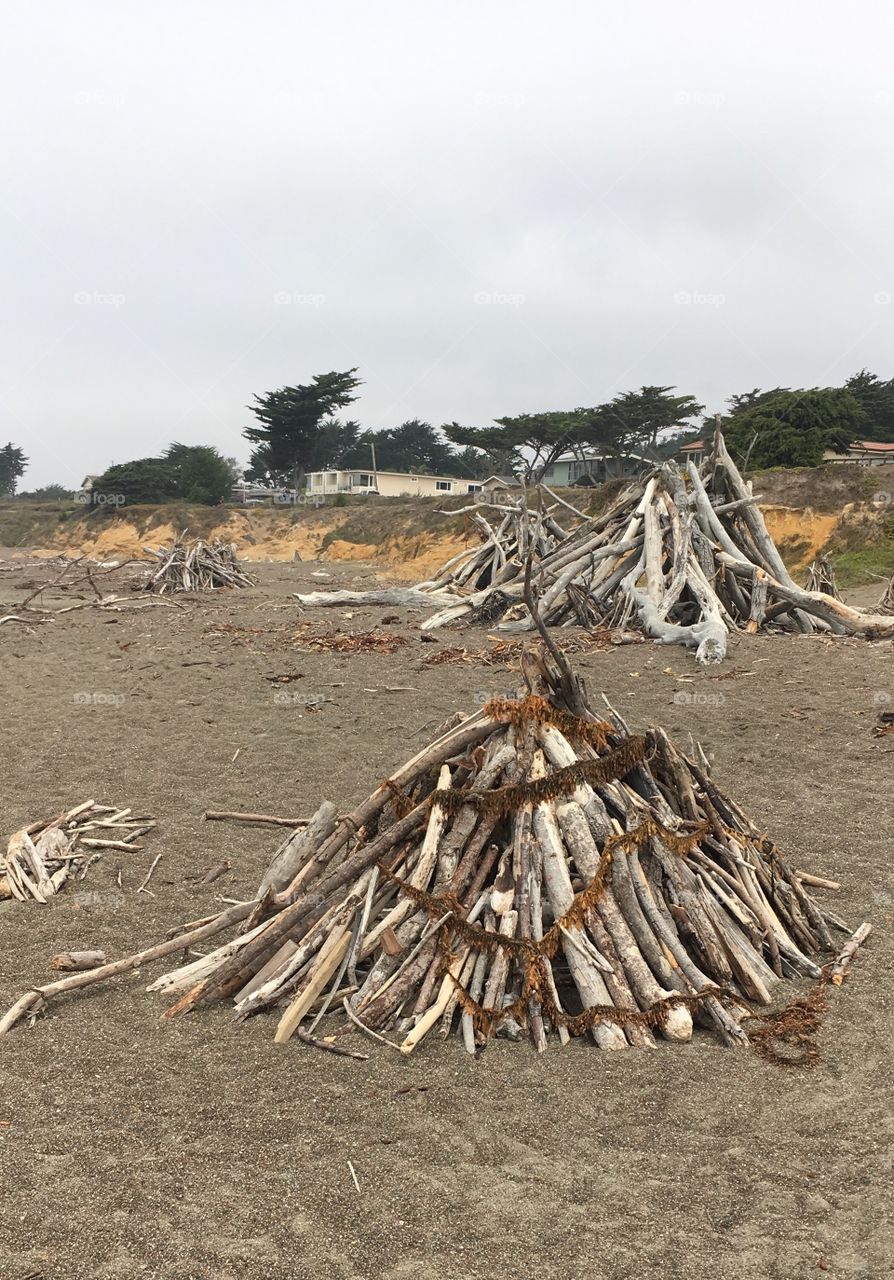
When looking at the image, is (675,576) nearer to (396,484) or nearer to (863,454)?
(863,454)

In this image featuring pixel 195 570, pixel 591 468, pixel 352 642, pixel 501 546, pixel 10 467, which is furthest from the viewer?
pixel 10 467

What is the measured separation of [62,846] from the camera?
642 centimetres

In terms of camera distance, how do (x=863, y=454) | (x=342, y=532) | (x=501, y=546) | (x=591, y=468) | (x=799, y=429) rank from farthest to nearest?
1. (x=591, y=468)
2. (x=342, y=532)
3. (x=863, y=454)
4. (x=799, y=429)
5. (x=501, y=546)

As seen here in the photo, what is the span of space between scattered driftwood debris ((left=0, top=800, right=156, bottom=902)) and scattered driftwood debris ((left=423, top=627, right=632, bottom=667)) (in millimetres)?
6159

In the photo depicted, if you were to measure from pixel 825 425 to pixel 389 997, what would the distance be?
35.6m

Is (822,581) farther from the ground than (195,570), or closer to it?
closer to it

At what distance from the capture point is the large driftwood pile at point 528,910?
4129 mm

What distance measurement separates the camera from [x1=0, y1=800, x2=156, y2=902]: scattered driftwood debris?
233 inches

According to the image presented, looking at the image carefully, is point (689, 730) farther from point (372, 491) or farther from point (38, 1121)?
point (372, 491)

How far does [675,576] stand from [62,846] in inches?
420

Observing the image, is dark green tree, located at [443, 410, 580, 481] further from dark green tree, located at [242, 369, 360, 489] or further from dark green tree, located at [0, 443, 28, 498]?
dark green tree, located at [0, 443, 28, 498]

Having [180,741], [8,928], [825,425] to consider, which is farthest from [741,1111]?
[825,425]

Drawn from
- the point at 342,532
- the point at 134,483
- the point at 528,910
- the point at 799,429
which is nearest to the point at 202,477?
the point at 134,483

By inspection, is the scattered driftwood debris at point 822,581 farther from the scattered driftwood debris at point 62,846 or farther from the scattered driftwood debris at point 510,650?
the scattered driftwood debris at point 62,846
